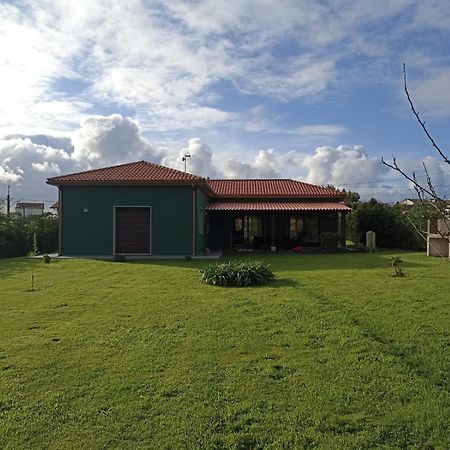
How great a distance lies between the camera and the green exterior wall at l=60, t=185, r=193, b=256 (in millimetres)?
22672

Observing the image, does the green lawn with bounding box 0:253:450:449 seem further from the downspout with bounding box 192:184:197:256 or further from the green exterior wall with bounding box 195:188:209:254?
the green exterior wall with bounding box 195:188:209:254

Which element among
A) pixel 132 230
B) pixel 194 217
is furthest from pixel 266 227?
pixel 132 230

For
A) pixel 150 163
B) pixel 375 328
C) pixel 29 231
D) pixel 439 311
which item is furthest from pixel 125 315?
pixel 29 231

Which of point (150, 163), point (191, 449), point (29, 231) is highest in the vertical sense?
point (150, 163)

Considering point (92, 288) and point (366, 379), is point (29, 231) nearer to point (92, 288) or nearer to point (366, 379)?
point (92, 288)

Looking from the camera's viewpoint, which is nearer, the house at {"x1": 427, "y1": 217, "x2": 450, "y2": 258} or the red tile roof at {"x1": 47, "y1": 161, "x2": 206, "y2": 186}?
the house at {"x1": 427, "y1": 217, "x2": 450, "y2": 258}

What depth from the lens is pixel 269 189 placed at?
1244 inches

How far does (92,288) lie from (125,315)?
383cm

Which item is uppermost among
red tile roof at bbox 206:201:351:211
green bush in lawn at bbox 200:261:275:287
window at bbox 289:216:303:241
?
red tile roof at bbox 206:201:351:211

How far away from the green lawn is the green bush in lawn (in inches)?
56.7

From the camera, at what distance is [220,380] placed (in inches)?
227

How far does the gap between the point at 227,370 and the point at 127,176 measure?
59.3ft

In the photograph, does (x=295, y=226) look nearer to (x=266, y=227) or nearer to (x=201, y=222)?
(x=266, y=227)

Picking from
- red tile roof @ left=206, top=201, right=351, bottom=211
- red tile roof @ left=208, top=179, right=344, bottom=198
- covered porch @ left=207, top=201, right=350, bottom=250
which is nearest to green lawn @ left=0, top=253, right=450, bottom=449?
red tile roof @ left=206, top=201, right=351, bottom=211
